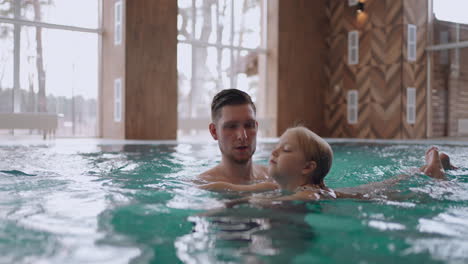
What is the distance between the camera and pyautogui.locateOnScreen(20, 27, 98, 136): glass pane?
436 inches

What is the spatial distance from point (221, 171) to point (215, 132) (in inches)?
11.9

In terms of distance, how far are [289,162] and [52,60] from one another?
1049cm

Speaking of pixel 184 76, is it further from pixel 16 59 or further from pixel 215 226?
pixel 215 226

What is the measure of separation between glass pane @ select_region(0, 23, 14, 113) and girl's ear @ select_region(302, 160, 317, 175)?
34.3 ft

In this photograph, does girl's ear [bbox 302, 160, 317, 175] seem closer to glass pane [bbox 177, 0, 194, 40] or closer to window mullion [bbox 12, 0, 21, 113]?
window mullion [bbox 12, 0, 21, 113]

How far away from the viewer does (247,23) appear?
13.6 metres

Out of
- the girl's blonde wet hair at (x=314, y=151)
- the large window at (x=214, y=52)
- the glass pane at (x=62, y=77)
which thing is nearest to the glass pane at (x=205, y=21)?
the large window at (x=214, y=52)

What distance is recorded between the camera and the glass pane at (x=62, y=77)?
11070mm

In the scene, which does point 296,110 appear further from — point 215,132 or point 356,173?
point 215,132

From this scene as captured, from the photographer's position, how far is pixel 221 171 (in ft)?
9.90

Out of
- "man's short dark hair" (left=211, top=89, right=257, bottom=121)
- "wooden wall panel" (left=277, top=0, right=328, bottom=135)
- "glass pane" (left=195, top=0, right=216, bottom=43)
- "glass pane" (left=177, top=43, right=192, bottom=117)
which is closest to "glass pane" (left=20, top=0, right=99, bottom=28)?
"glass pane" (left=177, top=43, right=192, bottom=117)

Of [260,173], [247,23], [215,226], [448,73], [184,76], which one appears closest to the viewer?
[215,226]

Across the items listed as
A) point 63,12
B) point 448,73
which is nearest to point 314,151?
point 63,12

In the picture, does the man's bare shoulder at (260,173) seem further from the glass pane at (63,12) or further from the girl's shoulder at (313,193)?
the glass pane at (63,12)
